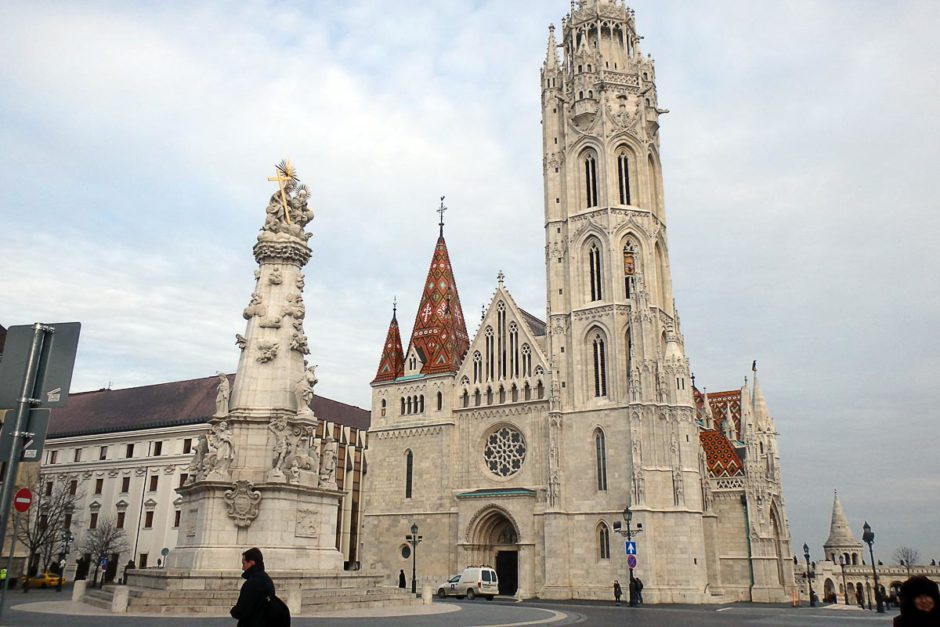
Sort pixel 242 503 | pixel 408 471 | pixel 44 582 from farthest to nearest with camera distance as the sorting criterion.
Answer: pixel 408 471 → pixel 44 582 → pixel 242 503

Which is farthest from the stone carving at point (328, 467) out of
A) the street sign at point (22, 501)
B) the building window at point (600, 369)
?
the building window at point (600, 369)

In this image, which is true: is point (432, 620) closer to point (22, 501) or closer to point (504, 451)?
point (22, 501)

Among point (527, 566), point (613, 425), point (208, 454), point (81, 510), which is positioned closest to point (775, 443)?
point (613, 425)

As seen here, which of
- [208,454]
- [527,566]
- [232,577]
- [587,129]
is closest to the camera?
[232,577]

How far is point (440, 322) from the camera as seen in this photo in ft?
154

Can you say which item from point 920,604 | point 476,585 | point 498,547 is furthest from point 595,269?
point 920,604

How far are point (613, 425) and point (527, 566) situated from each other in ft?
27.5

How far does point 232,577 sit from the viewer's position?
58.9 ft

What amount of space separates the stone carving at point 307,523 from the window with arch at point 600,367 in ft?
75.4

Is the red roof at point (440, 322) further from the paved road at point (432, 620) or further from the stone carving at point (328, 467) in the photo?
the stone carving at point (328, 467)

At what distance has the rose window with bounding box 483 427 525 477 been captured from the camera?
137ft

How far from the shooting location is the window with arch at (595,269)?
140 ft

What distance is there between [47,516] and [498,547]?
81.5ft

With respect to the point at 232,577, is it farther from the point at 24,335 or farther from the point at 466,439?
the point at 466,439
